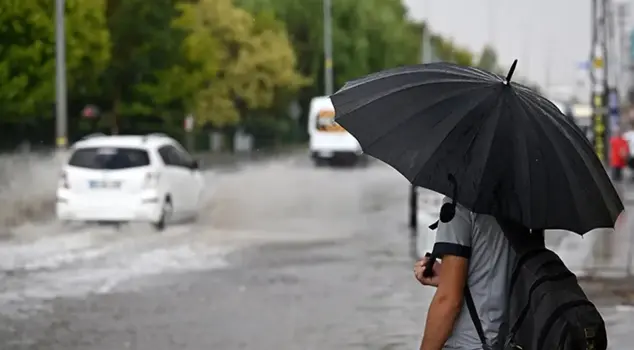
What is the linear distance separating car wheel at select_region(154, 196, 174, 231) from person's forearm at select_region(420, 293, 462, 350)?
52.5 feet

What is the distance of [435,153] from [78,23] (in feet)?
121

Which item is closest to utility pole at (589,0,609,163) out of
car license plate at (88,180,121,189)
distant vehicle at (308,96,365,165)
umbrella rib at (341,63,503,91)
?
distant vehicle at (308,96,365,165)

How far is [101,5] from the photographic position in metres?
42.6

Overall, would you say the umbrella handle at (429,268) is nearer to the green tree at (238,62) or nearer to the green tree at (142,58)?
the green tree at (142,58)

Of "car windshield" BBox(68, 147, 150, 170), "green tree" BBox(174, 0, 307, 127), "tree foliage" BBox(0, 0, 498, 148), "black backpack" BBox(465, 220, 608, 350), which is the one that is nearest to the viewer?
"black backpack" BBox(465, 220, 608, 350)

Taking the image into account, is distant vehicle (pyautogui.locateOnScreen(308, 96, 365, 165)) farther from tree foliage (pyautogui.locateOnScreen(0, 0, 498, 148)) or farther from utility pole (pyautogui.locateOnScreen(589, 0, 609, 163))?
utility pole (pyautogui.locateOnScreen(589, 0, 609, 163))

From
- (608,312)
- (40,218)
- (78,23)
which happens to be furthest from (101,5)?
(608,312)

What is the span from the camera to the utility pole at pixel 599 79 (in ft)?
110

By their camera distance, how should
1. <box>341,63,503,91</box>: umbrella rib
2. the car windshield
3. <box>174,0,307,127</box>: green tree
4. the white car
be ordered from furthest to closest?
1. <box>174,0,307,127</box>: green tree
2. the car windshield
3. the white car
4. <box>341,63,503,91</box>: umbrella rib

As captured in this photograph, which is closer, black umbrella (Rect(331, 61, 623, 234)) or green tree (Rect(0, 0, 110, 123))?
black umbrella (Rect(331, 61, 623, 234))

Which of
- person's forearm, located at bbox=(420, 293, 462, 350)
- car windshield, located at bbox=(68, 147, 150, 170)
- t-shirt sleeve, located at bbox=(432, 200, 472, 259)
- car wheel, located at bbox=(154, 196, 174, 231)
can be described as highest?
t-shirt sleeve, located at bbox=(432, 200, 472, 259)

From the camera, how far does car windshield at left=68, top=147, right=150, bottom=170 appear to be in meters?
19.7

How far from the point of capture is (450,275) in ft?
12.9

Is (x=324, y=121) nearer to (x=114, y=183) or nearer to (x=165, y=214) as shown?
(x=165, y=214)
